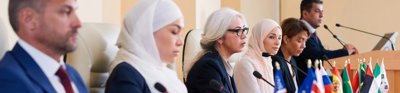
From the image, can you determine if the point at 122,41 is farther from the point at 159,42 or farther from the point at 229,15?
the point at 229,15

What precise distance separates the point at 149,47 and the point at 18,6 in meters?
A: 0.69

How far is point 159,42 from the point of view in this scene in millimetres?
1958

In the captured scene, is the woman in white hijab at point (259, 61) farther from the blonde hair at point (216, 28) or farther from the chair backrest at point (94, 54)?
the chair backrest at point (94, 54)

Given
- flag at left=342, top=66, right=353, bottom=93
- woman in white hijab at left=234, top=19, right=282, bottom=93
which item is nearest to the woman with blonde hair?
woman in white hijab at left=234, top=19, right=282, bottom=93

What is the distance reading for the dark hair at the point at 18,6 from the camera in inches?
49.8

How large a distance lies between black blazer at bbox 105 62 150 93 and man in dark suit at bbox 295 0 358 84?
5.76 feet

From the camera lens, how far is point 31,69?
1.28 m

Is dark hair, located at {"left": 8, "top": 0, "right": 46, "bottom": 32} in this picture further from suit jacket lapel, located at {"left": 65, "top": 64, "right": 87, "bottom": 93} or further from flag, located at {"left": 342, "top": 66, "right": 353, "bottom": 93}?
flag, located at {"left": 342, "top": 66, "right": 353, "bottom": 93}

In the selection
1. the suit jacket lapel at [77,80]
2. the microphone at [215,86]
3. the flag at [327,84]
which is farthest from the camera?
the flag at [327,84]

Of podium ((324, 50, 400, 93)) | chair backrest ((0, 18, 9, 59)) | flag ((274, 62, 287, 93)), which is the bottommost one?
podium ((324, 50, 400, 93))

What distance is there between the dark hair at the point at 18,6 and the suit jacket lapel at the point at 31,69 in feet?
0.18

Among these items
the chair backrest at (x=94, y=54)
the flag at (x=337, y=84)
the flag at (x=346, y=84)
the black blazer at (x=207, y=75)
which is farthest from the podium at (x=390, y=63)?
the chair backrest at (x=94, y=54)

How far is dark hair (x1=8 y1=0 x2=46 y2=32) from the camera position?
4.15 ft

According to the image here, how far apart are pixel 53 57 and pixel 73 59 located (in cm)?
69
